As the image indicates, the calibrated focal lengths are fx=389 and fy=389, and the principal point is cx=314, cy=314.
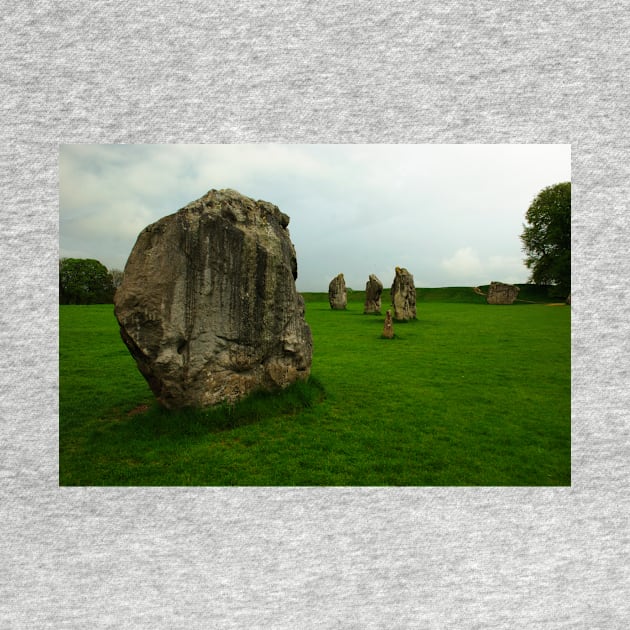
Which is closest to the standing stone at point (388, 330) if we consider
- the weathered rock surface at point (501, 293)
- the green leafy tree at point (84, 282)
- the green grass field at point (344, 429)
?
the green grass field at point (344, 429)

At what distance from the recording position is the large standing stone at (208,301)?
3.86 metres

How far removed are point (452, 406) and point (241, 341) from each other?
2805mm

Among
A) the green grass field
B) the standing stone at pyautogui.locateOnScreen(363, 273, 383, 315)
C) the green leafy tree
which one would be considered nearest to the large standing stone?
the green grass field

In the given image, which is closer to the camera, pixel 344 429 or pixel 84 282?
pixel 344 429

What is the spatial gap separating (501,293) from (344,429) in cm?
1701

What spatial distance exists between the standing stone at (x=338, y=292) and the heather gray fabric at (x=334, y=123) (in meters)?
14.8

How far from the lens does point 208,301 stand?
4.01 meters

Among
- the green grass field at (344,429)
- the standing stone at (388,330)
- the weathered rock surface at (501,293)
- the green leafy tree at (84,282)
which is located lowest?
the green grass field at (344,429)

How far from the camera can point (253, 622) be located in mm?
2973

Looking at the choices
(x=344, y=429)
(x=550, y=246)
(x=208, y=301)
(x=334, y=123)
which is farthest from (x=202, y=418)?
(x=550, y=246)

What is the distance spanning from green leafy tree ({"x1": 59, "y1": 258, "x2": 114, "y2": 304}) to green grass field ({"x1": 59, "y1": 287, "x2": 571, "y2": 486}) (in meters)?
0.36

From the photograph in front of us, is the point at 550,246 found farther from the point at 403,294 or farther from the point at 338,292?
the point at 338,292

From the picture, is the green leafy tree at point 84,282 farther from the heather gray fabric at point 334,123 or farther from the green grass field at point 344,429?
the heather gray fabric at point 334,123

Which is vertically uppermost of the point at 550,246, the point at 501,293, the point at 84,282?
the point at 550,246
